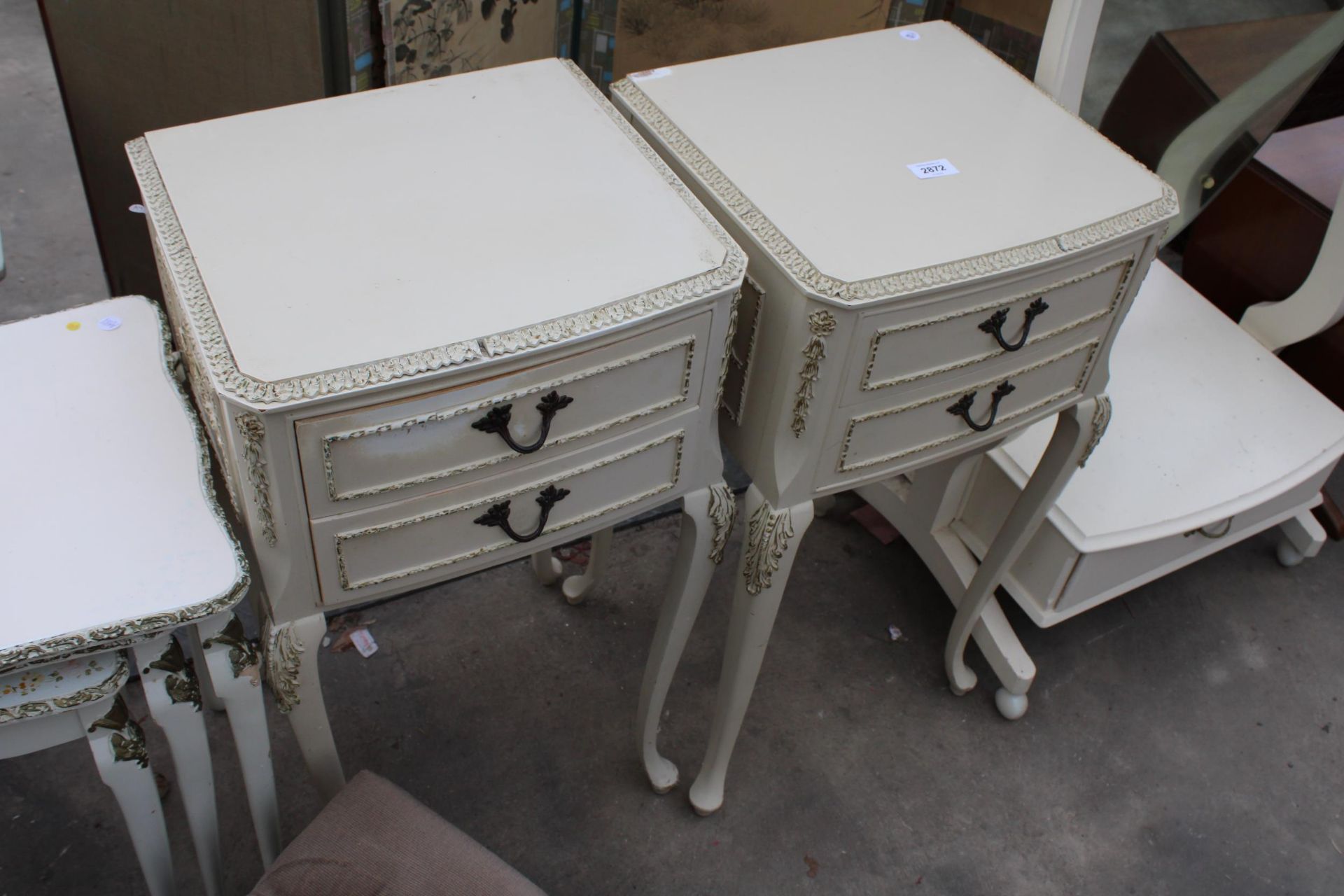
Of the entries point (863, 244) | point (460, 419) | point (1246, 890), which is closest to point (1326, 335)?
point (1246, 890)

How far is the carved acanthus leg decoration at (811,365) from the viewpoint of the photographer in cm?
101

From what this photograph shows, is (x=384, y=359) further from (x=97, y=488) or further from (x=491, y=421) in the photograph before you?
(x=97, y=488)

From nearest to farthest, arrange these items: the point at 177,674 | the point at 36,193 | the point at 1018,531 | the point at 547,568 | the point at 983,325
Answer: the point at 177,674
the point at 983,325
the point at 1018,531
the point at 547,568
the point at 36,193

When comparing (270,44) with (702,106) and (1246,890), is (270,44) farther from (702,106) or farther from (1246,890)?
(1246,890)

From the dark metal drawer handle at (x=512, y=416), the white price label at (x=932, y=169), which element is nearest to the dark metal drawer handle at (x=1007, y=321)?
the white price label at (x=932, y=169)

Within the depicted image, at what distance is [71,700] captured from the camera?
926 mm

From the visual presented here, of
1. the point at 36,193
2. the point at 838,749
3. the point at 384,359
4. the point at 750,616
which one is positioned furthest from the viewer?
the point at 36,193

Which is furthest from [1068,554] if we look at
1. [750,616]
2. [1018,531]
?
[750,616]

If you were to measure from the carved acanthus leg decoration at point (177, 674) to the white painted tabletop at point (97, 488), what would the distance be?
0.08 m

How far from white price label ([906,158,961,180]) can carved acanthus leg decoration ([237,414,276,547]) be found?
2.19 ft

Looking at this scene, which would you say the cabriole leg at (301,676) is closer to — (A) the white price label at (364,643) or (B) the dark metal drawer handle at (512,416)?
(B) the dark metal drawer handle at (512,416)

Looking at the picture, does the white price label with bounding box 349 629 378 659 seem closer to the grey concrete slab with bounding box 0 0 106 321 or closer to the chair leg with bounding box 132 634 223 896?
the chair leg with bounding box 132 634 223 896

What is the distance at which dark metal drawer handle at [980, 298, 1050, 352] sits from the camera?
3.59 ft

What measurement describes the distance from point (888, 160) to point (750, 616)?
502 millimetres
